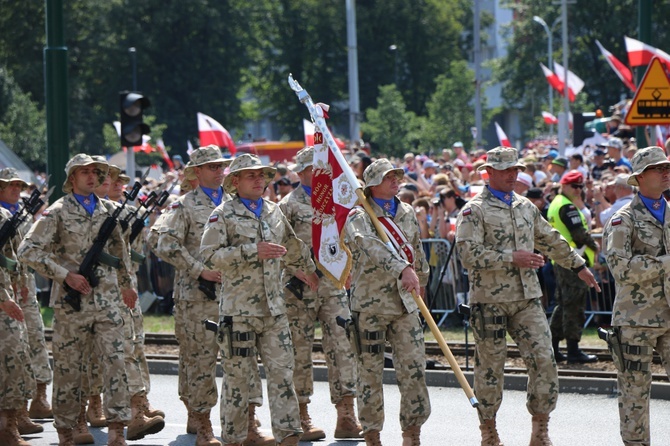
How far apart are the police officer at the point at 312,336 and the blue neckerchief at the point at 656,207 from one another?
10.1 ft

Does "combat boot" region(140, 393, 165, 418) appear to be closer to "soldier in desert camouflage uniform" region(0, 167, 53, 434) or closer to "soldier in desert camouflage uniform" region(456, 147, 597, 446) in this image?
"soldier in desert camouflage uniform" region(0, 167, 53, 434)

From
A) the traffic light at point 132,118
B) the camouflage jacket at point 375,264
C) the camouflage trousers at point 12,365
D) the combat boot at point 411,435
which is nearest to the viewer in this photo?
the camouflage jacket at point 375,264

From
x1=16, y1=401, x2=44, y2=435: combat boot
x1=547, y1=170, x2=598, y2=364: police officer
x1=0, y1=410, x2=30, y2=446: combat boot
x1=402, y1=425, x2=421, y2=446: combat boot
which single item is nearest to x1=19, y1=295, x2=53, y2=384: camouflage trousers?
x1=16, y1=401, x2=44, y2=435: combat boot

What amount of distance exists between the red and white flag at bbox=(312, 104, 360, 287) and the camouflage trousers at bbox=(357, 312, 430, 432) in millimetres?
476

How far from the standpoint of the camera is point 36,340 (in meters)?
12.1

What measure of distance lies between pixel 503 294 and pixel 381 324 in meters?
0.93

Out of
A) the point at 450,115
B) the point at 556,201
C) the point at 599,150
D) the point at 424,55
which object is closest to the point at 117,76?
the point at 424,55

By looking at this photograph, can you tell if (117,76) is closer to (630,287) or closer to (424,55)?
(424,55)

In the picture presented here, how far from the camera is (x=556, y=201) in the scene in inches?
539

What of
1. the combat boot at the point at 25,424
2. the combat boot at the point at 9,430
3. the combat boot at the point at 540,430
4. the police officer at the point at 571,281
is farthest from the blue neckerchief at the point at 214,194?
the police officer at the point at 571,281

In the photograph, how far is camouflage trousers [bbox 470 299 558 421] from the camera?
9414 millimetres

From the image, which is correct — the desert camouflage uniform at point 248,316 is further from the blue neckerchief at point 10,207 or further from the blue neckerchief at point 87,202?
the blue neckerchief at point 10,207

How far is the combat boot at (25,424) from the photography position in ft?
37.3

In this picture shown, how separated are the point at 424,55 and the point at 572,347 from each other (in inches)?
2634
